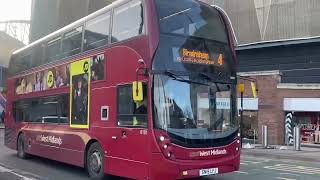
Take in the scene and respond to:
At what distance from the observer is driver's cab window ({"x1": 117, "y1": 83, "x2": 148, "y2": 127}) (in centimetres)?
988

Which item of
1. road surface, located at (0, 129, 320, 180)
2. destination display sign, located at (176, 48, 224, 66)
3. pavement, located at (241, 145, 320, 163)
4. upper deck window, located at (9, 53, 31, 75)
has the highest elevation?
upper deck window, located at (9, 53, 31, 75)

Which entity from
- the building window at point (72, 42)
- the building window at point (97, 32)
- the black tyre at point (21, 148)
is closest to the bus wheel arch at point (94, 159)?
the building window at point (97, 32)

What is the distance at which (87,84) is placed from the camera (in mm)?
12359

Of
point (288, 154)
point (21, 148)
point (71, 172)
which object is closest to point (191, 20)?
point (71, 172)

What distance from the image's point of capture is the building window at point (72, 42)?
521 inches

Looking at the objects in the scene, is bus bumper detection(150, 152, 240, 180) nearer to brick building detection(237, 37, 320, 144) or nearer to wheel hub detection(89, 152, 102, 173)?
wheel hub detection(89, 152, 102, 173)

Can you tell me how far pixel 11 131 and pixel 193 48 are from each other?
10816 mm

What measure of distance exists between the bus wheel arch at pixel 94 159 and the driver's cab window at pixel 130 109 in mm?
1246

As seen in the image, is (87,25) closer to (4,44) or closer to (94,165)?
(94,165)

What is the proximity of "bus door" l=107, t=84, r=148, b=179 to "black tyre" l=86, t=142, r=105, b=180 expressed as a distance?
1.92 ft

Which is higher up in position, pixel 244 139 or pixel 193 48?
pixel 193 48

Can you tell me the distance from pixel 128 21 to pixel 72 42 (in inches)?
131

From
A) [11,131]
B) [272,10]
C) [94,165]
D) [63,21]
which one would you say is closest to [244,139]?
[272,10]

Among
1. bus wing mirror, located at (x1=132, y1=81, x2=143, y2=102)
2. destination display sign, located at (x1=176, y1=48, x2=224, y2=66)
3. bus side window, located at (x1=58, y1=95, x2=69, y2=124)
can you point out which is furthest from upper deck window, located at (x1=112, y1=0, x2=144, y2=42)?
bus side window, located at (x1=58, y1=95, x2=69, y2=124)
